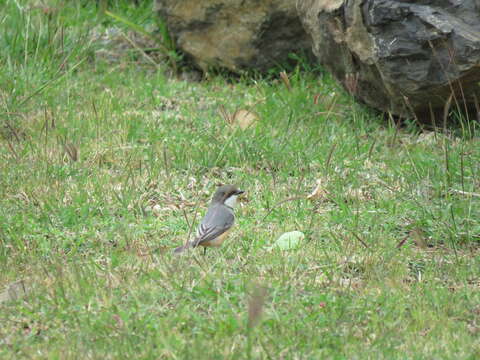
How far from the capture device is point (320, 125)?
681 centimetres

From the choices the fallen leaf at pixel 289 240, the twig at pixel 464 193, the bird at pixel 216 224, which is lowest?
the fallen leaf at pixel 289 240

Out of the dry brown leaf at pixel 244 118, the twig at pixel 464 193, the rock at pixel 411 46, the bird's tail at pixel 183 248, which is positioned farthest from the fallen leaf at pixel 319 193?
the bird's tail at pixel 183 248

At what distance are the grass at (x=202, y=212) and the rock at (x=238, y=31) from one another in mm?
265

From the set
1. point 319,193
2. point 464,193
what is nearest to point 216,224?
point 319,193

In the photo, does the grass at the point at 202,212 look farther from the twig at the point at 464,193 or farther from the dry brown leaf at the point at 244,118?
the dry brown leaf at the point at 244,118

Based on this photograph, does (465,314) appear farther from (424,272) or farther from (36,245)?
(36,245)

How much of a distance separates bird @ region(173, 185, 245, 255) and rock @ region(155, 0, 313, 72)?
3424 millimetres

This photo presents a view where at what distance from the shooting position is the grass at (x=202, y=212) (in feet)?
12.1

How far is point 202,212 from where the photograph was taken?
5.42 meters

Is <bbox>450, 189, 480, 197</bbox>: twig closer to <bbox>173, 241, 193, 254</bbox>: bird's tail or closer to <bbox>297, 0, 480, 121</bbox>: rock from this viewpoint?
<bbox>297, 0, 480, 121</bbox>: rock

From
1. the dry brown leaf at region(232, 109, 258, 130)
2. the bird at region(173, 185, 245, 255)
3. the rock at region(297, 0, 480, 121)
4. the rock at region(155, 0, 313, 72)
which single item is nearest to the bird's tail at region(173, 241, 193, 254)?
the bird at region(173, 185, 245, 255)

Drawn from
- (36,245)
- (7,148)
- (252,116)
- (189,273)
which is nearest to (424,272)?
(189,273)

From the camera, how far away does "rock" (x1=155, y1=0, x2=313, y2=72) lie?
795cm

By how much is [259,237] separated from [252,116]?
229 cm
